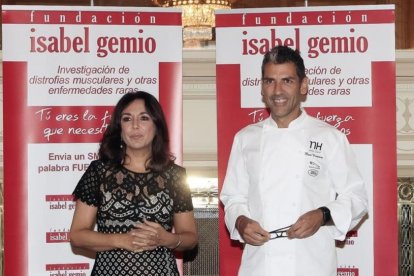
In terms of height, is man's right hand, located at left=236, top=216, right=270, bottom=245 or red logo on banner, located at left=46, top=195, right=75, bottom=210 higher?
red logo on banner, located at left=46, top=195, right=75, bottom=210

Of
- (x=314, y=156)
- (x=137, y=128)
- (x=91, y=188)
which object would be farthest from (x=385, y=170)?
(x=91, y=188)

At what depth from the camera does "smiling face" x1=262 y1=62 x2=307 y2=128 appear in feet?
8.58

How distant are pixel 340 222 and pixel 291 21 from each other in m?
1.05

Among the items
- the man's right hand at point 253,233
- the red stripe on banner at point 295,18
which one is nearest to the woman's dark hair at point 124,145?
the man's right hand at point 253,233

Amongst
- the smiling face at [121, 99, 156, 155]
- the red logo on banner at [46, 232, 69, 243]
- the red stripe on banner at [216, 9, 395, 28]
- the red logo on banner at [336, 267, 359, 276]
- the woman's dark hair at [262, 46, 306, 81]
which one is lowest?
the red logo on banner at [336, 267, 359, 276]

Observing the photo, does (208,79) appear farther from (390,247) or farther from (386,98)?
(390,247)

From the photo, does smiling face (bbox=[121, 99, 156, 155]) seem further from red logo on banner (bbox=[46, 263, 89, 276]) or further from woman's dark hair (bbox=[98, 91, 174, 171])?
red logo on banner (bbox=[46, 263, 89, 276])

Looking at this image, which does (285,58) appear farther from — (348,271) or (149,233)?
(348,271)

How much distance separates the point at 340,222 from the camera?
2.51m

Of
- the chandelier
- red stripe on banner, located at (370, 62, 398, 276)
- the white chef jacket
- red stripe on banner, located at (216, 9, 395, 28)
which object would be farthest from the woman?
the chandelier

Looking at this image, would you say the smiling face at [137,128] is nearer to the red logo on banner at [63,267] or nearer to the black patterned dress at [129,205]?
the black patterned dress at [129,205]

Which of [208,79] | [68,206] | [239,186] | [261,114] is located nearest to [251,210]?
[239,186]

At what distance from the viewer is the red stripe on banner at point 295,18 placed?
324 cm

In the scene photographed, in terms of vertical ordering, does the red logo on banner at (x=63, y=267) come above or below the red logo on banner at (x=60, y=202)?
below
